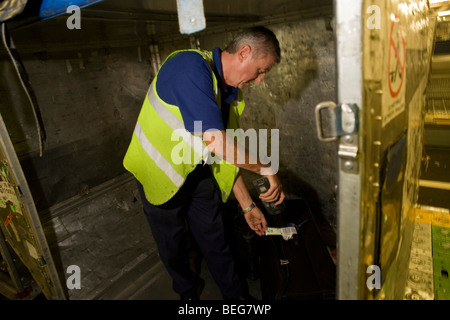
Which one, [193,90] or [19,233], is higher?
[193,90]

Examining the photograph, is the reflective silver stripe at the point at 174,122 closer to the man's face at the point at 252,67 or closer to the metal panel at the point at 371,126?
the man's face at the point at 252,67

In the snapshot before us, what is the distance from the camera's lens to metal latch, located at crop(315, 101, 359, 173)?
550mm

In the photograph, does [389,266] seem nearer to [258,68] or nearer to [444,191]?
[258,68]

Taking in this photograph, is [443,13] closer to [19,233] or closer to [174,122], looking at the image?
[174,122]

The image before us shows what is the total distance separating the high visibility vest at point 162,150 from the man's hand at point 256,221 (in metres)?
0.64

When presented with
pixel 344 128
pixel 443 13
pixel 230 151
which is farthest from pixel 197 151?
pixel 443 13

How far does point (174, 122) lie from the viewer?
1.40m

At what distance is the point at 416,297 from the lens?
120 cm

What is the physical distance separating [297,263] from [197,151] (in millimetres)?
964

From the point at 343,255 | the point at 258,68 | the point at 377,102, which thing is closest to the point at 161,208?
the point at 258,68

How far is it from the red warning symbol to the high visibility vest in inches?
32.8
